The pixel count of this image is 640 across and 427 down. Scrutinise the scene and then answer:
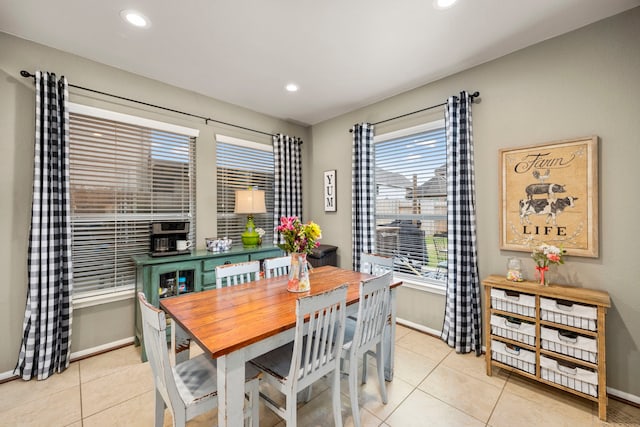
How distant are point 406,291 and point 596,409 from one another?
1733 millimetres

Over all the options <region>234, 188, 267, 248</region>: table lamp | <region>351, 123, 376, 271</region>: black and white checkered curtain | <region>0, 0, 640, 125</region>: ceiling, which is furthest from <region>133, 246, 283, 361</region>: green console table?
Answer: <region>0, 0, 640, 125</region>: ceiling

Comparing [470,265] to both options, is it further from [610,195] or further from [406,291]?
[610,195]

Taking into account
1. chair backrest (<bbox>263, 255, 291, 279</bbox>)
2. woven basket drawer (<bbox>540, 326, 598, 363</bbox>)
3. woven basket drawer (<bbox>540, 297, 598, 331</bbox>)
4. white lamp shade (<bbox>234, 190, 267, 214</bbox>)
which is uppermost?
white lamp shade (<bbox>234, 190, 267, 214</bbox>)

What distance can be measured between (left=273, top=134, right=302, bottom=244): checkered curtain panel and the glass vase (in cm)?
208

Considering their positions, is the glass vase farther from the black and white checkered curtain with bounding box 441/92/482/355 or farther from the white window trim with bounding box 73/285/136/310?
the white window trim with bounding box 73/285/136/310

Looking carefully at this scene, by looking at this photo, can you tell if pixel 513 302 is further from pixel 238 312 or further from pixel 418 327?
pixel 238 312

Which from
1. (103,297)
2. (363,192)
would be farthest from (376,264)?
(103,297)

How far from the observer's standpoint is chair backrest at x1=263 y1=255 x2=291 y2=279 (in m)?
2.51

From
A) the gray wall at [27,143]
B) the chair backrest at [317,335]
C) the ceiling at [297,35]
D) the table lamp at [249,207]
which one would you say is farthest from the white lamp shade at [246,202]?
the chair backrest at [317,335]

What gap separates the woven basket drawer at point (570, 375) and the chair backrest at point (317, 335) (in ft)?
5.45

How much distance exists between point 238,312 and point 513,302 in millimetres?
2158

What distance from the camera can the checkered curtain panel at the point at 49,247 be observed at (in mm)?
2230

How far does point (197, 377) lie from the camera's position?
1.48 metres

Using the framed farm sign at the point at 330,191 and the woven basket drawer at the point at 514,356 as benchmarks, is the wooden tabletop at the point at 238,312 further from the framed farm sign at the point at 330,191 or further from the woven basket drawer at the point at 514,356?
the framed farm sign at the point at 330,191
